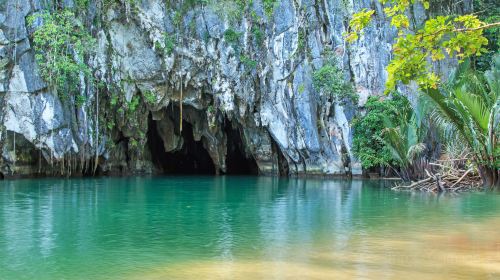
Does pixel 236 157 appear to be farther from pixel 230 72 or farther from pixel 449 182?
pixel 449 182

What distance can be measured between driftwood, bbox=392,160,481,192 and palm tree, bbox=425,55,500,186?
0.79 m

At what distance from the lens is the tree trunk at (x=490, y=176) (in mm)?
14812

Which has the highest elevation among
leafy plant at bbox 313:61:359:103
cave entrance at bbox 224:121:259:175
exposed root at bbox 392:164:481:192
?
leafy plant at bbox 313:61:359:103

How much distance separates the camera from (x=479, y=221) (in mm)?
9641

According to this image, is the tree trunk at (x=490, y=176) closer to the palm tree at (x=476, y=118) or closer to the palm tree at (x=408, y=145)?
the palm tree at (x=476, y=118)

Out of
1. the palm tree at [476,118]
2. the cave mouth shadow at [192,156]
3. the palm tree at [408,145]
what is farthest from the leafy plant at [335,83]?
the palm tree at [476,118]

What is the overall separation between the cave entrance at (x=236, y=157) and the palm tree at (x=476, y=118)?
14.4 meters

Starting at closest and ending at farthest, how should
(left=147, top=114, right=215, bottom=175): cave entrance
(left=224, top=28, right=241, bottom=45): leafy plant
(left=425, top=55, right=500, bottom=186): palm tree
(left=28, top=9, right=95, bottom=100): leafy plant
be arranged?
(left=425, top=55, right=500, bottom=186): palm tree → (left=28, top=9, right=95, bottom=100): leafy plant → (left=224, top=28, right=241, bottom=45): leafy plant → (left=147, top=114, right=215, bottom=175): cave entrance

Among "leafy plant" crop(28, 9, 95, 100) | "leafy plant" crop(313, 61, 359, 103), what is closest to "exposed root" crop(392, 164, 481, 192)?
"leafy plant" crop(313, 61, 359, 103)

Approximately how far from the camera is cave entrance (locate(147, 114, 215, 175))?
29.8 meters

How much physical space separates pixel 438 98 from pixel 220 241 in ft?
30.3

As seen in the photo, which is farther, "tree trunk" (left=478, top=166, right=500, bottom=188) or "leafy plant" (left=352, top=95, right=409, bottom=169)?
"leafy plant" (left=352, top=95, right=409, bottom=169)

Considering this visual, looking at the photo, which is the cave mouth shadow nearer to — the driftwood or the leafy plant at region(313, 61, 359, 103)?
the leafy plant at region(313, 61, 359, 103)

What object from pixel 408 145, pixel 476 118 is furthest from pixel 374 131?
pixel 476 118
